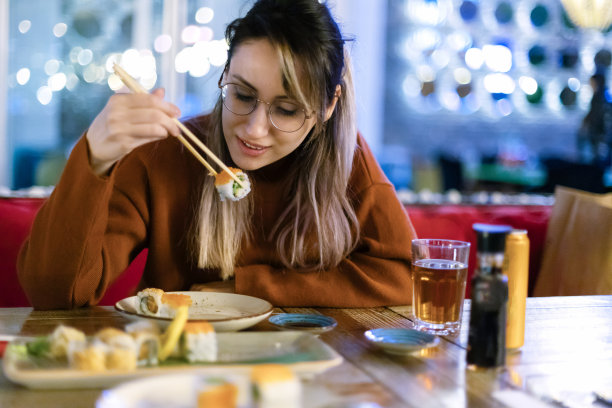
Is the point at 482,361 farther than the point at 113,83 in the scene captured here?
No

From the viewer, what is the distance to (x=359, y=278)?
149 cm

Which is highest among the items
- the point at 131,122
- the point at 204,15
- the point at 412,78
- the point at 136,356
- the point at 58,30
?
the point at 204,15

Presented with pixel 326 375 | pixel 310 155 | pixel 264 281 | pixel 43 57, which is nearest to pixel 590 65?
pixel 43 57

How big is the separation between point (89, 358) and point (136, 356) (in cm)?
6

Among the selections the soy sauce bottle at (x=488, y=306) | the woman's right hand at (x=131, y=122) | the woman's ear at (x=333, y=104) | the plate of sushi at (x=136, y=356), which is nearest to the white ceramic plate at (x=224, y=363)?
the plate of sushi at (x=136, y=356)

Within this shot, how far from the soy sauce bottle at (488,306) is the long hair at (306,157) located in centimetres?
60

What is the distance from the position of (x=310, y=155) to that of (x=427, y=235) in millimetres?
927

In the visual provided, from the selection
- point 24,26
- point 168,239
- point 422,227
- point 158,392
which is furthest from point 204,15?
point 158,392

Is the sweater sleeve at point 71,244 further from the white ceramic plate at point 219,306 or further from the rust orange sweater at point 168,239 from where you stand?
the white ceramic plate at point 219,306

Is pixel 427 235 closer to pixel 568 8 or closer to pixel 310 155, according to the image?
pixel 310 155

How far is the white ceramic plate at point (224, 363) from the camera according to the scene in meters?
0.82

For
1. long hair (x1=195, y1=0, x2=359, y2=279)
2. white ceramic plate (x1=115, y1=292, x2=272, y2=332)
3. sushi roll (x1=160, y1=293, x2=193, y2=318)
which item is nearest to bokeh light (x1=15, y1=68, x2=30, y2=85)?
long hair (x1=195, y1=0, x2=359, y2=279)

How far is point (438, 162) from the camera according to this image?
508 centimetres

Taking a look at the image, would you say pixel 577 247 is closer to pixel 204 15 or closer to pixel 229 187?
pixel 229 187
